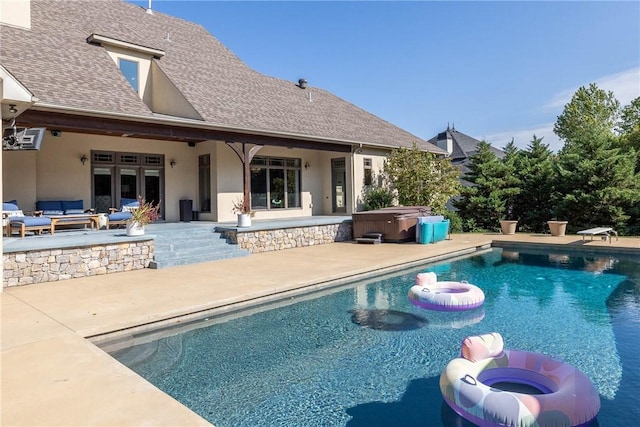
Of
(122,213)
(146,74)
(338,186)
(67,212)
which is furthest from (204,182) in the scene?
(338,186)

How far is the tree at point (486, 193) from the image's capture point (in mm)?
17109

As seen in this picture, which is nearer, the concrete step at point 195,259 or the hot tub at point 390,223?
the concrete step at point 195,259

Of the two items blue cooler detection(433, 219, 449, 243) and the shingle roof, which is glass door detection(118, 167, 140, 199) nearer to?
blue cooler detection(433, 219, 449, 243)

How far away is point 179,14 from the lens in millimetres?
18609

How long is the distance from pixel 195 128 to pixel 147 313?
729cm

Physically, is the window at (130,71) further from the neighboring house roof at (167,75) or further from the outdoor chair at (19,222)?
the outdoor chair at (19,222)

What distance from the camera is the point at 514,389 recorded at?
379 cm

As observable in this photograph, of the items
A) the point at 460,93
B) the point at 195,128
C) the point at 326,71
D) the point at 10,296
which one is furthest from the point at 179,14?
the point at 10,296

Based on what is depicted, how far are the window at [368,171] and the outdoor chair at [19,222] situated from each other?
11.5 m

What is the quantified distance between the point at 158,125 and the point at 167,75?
144 inches

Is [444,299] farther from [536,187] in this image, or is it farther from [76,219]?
[536,187]

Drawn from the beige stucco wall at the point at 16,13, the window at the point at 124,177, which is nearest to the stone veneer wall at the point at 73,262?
the window at the point at 124,177

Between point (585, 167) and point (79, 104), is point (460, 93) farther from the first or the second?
point (79, 104)

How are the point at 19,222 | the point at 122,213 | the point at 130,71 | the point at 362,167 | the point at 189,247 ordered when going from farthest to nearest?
the point at 362,167 < the point at 130,71 < the point at 122,213 < the point at 189,247 < the point at 19,222
